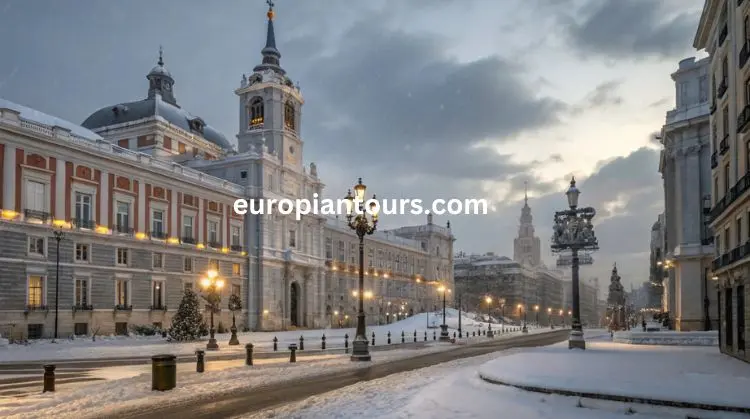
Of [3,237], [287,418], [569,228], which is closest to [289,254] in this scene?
[3,237]

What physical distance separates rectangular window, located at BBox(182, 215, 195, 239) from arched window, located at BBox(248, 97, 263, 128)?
16600 mm

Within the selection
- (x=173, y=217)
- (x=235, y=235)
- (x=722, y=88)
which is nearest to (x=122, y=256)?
(x=173, y=217)

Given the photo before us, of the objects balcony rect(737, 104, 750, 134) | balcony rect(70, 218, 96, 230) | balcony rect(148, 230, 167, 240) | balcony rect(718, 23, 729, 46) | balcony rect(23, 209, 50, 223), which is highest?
balcony rect(718, 23, 729, 46)

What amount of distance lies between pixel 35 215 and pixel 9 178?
10.00 feet

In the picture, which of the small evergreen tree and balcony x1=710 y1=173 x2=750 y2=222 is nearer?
balcony x1=710 y1=173 x2=750 y2=222

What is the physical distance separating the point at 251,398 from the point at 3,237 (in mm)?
34504

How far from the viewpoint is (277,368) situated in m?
25.2

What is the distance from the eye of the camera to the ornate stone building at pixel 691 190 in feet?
154

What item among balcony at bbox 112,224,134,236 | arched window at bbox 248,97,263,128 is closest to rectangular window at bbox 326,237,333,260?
arched window at bbox 248,97,263,128

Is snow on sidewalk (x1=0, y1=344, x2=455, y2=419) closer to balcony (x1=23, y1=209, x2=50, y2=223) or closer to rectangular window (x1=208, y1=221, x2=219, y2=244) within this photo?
balcony (x1=23, y1=209, x2=50, y2=223)

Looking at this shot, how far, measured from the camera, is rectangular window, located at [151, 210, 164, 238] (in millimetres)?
58659

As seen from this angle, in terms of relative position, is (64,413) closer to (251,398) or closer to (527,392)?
(251,398)

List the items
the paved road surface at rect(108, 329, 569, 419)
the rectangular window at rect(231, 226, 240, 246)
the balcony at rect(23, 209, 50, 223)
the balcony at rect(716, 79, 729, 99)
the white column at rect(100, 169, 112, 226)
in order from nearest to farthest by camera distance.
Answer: the paved road surface at rect(108, 329, 569, 419) → the balcony at rect(716, 79, 729, 99) → the balcony at rect(23, 209, 50, 223) → the white column at rect(100, 169, 112, 226) → the rectangular window at rect(231, 226, 240, 246)

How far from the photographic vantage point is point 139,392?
17922 mm
